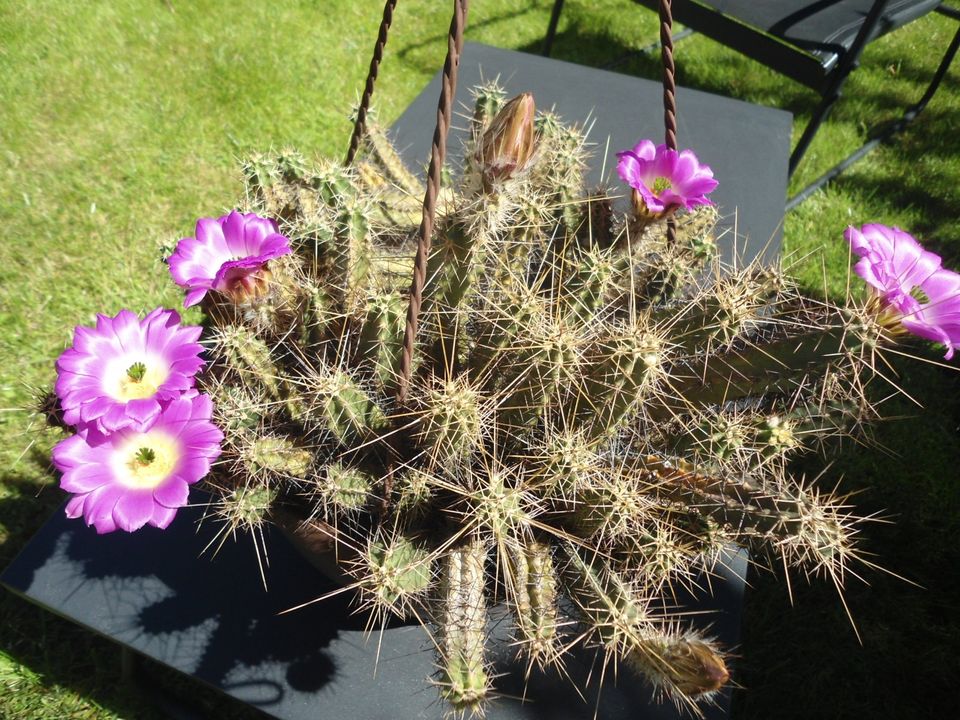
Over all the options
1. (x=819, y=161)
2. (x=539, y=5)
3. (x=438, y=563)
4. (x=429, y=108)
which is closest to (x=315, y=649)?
(x=438, y=563)

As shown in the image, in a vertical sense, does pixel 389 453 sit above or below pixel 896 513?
above

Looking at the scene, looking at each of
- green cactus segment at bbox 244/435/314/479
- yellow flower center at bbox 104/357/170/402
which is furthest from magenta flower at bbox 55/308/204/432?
green cactus segment at bbox 244/435/314/479

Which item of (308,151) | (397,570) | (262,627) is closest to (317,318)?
(397,570)

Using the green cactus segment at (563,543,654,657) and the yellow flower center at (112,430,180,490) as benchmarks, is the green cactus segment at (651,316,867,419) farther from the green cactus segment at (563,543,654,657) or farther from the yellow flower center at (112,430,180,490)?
the yellow flower center at (112,430,180,490)

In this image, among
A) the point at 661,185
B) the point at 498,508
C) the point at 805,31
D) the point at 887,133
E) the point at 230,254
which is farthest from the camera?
the point at 887,133

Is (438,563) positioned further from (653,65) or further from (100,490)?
(653,65)

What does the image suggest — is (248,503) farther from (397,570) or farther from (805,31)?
(805,31)

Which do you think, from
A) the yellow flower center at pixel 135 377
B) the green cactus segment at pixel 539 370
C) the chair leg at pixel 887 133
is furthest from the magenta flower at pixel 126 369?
the chair leg at pixel 887 133

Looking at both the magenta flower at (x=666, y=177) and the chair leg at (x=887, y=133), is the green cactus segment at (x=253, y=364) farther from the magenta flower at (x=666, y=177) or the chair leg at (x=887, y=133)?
the chair leg at (x=887, y=133)
